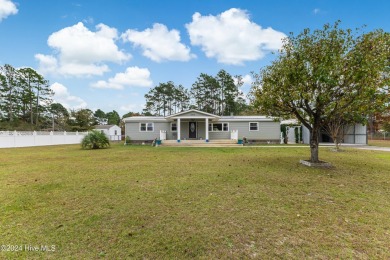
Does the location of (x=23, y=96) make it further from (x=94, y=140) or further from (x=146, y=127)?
(x=94, y=140)

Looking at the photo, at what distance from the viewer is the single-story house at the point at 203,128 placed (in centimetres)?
2144

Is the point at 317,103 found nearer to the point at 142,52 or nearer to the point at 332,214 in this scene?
the point at 332,214

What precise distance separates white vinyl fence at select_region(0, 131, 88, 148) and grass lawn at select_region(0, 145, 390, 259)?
Result: 1800 cm

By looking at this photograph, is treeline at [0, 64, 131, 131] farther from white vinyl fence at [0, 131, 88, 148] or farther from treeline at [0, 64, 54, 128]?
white vinyl fence at [0, 131, 88, 148]

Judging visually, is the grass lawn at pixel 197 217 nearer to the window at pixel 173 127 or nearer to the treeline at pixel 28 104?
the window at pixel 173 127

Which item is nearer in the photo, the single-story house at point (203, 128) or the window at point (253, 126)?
the single-story house at point (203, 128)

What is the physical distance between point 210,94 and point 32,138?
1174 inches

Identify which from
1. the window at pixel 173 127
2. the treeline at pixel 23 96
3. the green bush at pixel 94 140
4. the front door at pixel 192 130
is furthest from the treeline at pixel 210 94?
the green bush at pixel 94 140

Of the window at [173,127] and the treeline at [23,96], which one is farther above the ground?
the treeline at [23,96]

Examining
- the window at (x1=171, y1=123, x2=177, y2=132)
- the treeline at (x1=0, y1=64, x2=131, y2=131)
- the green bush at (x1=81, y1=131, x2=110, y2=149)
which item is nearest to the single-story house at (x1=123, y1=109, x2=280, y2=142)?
the window at (x1=171, y1=123, x2=177, y2=132)

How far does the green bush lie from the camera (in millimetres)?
16391

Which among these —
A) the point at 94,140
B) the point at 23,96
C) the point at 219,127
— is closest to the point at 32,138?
the point at 94,140

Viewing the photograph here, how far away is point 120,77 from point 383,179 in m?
30.1

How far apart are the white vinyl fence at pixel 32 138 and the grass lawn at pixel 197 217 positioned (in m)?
18.0
